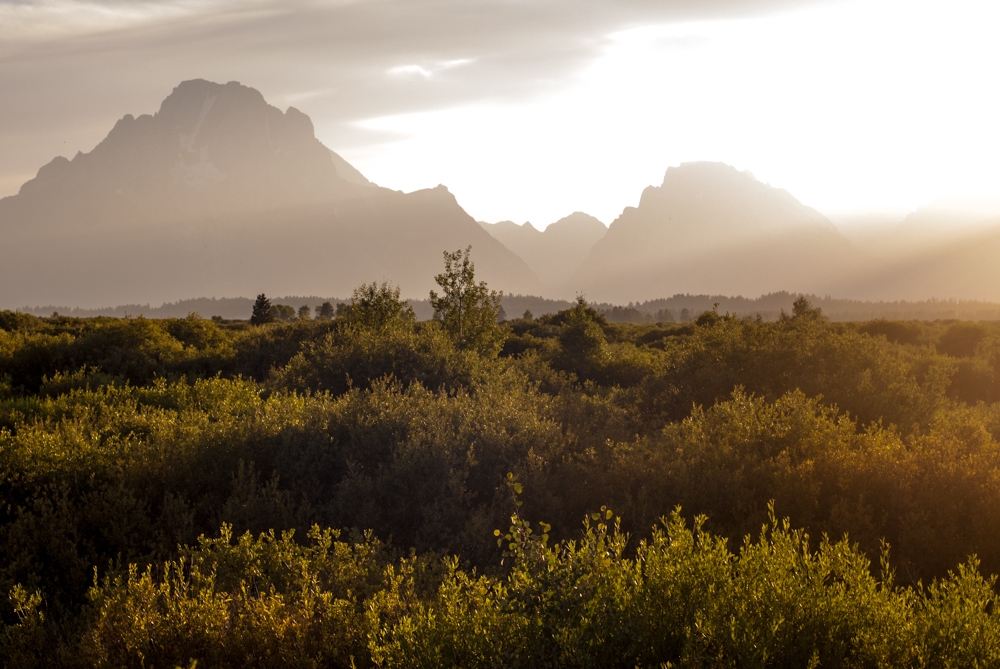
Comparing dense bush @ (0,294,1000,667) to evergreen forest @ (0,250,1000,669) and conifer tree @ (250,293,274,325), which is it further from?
conifer tree @ (250,293,274,325)

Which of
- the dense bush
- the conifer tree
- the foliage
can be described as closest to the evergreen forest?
the dense bush

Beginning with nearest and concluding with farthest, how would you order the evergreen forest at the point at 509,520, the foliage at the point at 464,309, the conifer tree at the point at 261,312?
the evergreen forest at the point at 509,520, the foliage at the point at 464,309, the conifer tree at the point at 261,312

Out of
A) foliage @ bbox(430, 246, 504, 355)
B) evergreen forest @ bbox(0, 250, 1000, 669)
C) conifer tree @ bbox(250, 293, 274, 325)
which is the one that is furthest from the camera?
conifer tree @ bbox(250, 293, 274, 325)

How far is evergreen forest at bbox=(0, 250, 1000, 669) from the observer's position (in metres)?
4.59

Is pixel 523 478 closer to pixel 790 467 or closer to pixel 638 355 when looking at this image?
pixel 790 467

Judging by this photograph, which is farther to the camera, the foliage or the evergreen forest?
the foliage

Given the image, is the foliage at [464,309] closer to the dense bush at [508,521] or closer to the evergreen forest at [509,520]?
the evergreen forest at [509,520]

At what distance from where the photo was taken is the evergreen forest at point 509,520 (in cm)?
459

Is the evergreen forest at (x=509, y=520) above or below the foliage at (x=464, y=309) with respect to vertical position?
below

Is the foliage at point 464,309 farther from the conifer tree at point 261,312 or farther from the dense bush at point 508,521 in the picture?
the conifer tree at point 261,312

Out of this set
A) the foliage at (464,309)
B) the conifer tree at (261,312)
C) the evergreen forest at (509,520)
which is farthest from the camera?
the conifer tree at (261,312)

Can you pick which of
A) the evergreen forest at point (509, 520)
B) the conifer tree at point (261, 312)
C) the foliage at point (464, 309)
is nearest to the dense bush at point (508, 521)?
the evergreen forest at point (509, 520)

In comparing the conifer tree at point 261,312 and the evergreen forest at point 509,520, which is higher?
the conifer tree at point 261,312

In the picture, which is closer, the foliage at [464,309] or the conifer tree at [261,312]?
the foliage at [464,309]
